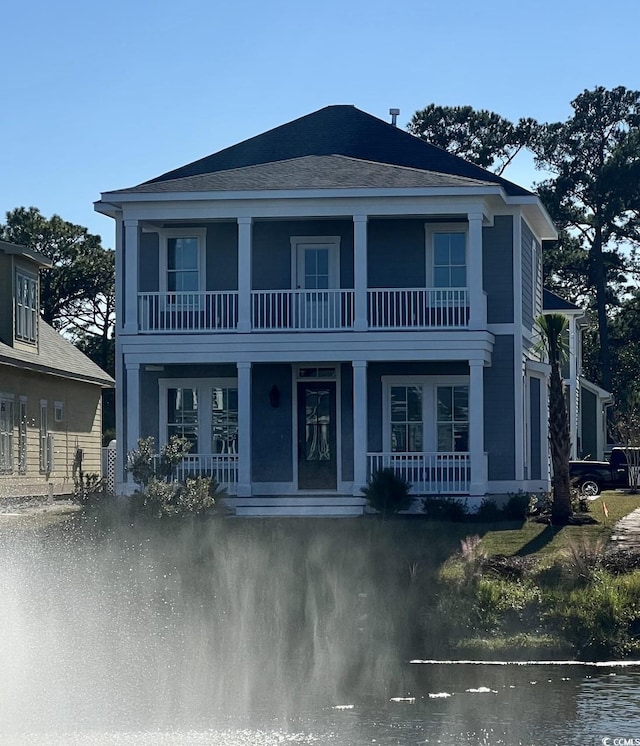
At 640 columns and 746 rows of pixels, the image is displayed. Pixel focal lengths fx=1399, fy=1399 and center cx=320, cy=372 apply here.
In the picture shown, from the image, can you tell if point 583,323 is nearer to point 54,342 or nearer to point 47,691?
point 54,342

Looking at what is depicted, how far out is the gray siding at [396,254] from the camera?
28.4 meters

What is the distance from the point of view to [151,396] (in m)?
29.1

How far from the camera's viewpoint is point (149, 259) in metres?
29.0

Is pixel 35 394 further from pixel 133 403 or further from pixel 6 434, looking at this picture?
pixel 133 403

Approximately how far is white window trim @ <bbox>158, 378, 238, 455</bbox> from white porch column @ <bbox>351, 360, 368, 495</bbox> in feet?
10.6

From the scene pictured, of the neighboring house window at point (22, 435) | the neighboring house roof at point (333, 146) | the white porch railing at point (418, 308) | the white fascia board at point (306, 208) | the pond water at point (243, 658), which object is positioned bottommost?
the pond water at point (243, 658)

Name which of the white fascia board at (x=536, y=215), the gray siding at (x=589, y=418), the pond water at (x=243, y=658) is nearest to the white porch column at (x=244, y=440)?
the pond water at (x=243, y=658)

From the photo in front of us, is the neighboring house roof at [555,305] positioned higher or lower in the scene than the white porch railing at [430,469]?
higher

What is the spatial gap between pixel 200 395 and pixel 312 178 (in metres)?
5.12

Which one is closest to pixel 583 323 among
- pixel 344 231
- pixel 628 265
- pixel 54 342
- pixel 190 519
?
pixel 628 265

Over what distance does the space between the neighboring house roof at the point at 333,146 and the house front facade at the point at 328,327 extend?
735 mm

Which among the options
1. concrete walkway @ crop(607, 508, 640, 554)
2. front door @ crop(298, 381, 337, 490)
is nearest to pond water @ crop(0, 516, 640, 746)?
front door @ crop(298, 381, 337, 490)

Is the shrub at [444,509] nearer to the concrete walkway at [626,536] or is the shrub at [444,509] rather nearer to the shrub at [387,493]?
the shrub at [387,493]

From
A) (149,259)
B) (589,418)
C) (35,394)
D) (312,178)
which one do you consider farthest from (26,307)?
(589,418)
